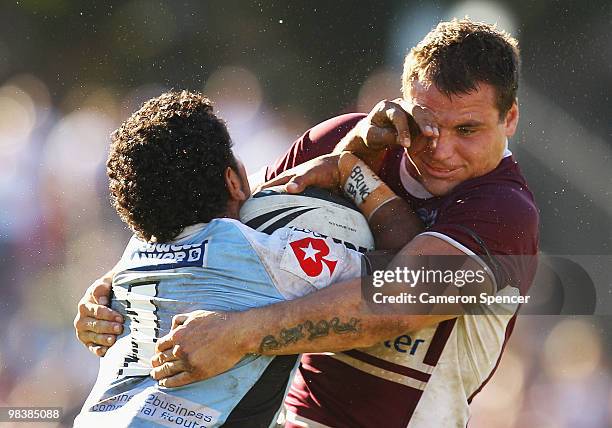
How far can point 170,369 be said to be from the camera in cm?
255

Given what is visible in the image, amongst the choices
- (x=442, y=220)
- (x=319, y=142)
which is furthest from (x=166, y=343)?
(x=319, y=142)

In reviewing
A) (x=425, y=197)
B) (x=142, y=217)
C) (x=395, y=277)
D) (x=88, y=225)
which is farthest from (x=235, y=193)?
(x=88, y=225)

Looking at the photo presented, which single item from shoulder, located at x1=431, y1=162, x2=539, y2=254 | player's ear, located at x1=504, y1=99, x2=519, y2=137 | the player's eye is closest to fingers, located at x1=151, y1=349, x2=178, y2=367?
shoulder, located at x1=431, y1=162, x2=539, y2=254

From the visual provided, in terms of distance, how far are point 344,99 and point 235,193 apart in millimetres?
4865

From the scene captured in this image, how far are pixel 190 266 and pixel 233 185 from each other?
0.31 m

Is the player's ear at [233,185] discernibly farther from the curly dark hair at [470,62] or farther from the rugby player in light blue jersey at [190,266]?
the curly dark hair at [470,62]

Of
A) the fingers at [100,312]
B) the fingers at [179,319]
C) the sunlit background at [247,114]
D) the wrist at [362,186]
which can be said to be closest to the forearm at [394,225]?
the wrist at [362,186]

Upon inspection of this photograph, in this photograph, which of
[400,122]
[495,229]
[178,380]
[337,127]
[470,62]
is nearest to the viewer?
[178,380]

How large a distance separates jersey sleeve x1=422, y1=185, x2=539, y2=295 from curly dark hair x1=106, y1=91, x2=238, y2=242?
0.69m

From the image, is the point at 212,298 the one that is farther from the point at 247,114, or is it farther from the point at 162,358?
the point at 247,114

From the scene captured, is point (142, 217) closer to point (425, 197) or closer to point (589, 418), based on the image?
point (425, 197)

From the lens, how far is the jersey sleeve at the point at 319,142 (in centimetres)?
352

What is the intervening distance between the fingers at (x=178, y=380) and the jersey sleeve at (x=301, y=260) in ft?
1.20

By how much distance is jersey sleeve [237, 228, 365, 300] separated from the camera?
258 centimetres
